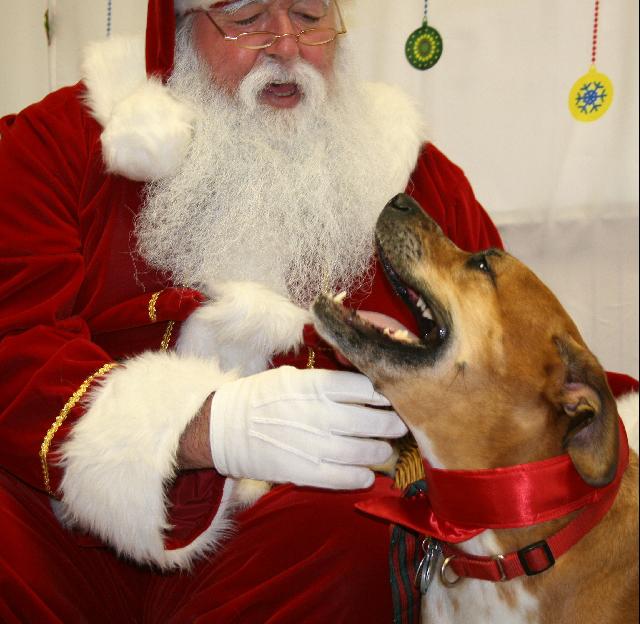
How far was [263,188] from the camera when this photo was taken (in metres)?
2.00

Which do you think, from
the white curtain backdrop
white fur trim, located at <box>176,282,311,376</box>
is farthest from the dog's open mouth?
the white curtain backdrop

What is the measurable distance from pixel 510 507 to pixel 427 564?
0.89 ft

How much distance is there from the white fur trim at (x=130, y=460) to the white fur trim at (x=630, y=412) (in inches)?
35.2

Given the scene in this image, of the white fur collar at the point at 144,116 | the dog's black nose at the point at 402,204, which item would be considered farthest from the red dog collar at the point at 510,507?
the white fur collar at the point at 144,116

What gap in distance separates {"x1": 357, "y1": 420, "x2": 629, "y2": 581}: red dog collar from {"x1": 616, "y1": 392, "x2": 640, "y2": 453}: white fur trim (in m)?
0.35

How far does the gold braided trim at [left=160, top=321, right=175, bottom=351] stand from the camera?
6.04 ft

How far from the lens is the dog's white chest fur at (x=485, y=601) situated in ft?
4.69

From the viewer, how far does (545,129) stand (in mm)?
2734

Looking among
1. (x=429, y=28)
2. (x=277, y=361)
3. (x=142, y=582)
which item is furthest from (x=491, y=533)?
(x=429, y=28)

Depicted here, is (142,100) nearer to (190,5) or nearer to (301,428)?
(190,5)

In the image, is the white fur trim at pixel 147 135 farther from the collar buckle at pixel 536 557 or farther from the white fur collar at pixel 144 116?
the collar buckle at pixel 536 557

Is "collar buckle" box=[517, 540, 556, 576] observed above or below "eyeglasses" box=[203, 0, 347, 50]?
below

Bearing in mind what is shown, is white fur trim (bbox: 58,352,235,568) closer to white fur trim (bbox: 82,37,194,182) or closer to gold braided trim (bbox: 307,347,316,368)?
gold braided trim (bbox: 307,347,316,368)

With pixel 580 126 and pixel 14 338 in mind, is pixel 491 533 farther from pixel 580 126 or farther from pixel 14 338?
pixel 580 126
